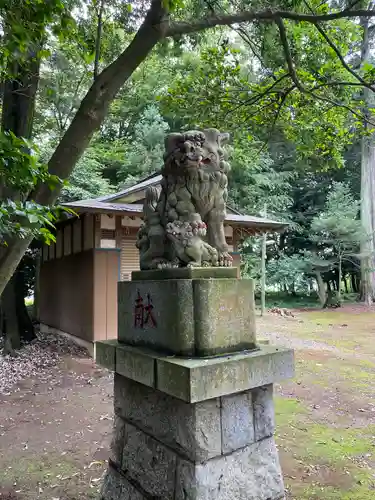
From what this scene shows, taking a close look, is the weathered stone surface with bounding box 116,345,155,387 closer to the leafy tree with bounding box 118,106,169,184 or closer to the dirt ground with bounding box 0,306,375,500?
the dirt ground with bounding box 0,306,375,500

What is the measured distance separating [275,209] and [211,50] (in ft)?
41.8

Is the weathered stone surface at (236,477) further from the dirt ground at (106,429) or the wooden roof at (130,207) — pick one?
the wooden roof at (130,207)

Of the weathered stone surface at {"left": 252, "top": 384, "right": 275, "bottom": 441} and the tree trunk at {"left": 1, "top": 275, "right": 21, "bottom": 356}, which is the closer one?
the weathered stone surface at {"left": 252, "top": 384, "right": 275, "bottom": 441}

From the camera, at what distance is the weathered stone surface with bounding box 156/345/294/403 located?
72.9 inches

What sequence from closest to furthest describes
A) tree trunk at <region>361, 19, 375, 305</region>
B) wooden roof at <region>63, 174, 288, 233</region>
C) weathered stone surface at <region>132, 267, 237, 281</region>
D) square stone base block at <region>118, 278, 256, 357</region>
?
square stone base block at <region>118, 278, 256, 357</region> < weathered stone surface at <region>132, 267, 237, 281</region> < wooden roof at <region>63, 174, 288, 233</region> < tree trunk at <region>361, 19, 375, 305</region>

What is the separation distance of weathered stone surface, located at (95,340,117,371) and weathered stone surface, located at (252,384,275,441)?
1.02 meters

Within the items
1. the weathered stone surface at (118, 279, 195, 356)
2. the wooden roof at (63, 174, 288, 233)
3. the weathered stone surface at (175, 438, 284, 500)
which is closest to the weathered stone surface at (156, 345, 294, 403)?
the weathered stone surface at (118, 279, 195, 356)

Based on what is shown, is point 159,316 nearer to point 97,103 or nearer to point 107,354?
point 107,354

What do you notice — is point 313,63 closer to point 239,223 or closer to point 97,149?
point 239,223

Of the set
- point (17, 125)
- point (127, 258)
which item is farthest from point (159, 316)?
point (127, 258)

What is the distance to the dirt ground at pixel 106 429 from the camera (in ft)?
10.8

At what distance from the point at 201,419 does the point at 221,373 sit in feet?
0.99

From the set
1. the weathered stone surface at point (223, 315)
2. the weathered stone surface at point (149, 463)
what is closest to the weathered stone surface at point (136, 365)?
the weathered stone surface at point (223, 315)

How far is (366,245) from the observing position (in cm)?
1712
